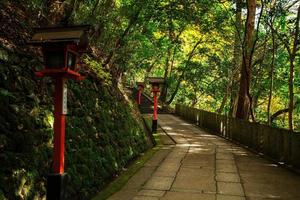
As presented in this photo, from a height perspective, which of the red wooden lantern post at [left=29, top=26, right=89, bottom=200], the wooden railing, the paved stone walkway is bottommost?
the paved stone walkway

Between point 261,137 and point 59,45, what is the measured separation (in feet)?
33.2

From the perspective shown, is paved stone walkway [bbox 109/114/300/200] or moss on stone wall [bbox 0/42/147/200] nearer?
moss on stone wall [bbox 0/42/147/200]

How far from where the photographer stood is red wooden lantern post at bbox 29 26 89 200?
5.26 meters

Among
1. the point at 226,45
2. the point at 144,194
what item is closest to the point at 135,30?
the point at 144,194

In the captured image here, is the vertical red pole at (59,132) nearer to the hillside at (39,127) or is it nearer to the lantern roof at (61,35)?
the hillside at (39,127)

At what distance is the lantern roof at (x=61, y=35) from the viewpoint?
17.1 feet

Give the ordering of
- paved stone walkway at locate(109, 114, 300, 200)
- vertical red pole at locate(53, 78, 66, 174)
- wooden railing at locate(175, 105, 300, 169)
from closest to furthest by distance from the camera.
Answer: vertical red pole at locate(53, 78, 66, 174)
paved stone walkway at locate(109, 114, 300, 200)
wooden railing at locate(175, 105, 300, 169)

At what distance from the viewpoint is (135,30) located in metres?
13.4

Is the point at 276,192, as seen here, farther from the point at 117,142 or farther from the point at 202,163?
the point at 117,142

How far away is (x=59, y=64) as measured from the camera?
5324 mm

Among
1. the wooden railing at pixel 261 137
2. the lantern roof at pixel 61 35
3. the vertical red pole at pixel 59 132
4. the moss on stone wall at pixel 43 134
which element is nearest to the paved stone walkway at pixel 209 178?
the wooden railing at pixel 261 137

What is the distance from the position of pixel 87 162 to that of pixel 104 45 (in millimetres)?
6655

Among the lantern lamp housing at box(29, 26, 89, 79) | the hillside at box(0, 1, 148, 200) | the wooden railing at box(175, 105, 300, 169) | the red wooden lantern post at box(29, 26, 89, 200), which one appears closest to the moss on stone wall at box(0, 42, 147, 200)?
the hillside at box(0, 1, 148, 200)

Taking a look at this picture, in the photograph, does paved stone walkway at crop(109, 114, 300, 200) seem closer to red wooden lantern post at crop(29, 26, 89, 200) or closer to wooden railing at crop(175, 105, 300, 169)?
wooden railing at crop(175, 105, 300, 169)
